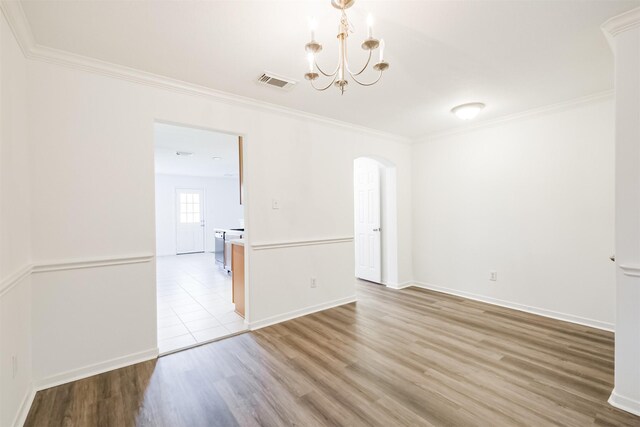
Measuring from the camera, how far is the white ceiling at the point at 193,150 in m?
4.54

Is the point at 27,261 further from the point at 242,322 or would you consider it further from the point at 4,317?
the point at 242,322

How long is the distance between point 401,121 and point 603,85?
204 centimetres

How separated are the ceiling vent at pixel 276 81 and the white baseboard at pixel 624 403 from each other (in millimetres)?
3383

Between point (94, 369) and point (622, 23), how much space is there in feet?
14.8

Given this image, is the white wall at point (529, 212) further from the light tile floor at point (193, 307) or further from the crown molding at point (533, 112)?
the light tile floor at point (193, 307)

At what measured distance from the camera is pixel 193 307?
392 centimetres

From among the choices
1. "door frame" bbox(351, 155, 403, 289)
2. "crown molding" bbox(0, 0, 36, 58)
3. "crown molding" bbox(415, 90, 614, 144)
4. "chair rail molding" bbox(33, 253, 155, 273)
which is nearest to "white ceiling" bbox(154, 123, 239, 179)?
"crown molding" bbox(0, 0, 36, 58)

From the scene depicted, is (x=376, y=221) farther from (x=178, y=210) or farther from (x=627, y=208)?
(x=178, y=210)

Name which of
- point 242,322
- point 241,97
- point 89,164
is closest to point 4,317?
point 89,164

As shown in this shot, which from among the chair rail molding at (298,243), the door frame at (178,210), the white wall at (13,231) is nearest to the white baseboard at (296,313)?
the chair rail molding at (298,243)

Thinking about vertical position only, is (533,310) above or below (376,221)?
below

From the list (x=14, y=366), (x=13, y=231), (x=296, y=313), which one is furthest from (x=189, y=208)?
(x=14, y=366)

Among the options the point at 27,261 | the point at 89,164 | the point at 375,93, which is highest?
the point at 375,93

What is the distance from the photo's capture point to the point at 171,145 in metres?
5.34
